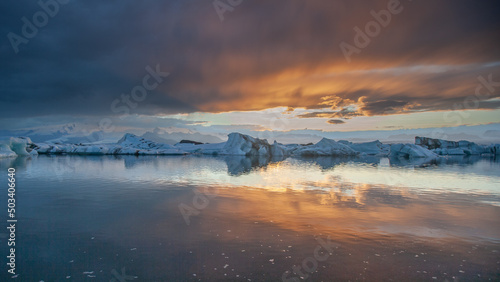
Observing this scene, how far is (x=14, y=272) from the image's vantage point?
213 inches

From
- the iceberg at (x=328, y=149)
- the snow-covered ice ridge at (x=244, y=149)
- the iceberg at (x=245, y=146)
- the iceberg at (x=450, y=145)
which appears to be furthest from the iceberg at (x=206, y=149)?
→ the iceberg at (x=450, y=145)

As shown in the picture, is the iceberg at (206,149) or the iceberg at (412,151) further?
the iceberg at (206,149)

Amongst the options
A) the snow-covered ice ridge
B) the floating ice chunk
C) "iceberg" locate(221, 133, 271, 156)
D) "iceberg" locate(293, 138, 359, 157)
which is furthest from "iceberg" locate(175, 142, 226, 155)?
the floating ice chunk

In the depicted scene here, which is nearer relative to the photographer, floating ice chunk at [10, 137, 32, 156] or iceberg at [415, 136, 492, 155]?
floating ice chunk at [10, 137, 32, 156]

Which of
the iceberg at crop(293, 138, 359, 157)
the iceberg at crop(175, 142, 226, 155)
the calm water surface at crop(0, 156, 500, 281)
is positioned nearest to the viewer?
the calm water surface at crop(0, 156, 500, 281)

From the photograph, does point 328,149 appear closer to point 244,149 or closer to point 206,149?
point 244,149

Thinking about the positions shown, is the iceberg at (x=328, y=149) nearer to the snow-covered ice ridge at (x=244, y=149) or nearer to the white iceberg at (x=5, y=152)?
the snow-covered ice ridge at (x=244, y=149)

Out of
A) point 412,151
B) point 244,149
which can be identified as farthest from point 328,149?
point 244,149

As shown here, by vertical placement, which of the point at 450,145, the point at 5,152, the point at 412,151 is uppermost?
the point at 450,145

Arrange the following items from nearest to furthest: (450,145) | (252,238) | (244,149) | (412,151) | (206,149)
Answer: (252,238) < (412,151) < (244,149) < (206,149) < (450,145)

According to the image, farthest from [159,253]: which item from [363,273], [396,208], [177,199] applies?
[396,208]

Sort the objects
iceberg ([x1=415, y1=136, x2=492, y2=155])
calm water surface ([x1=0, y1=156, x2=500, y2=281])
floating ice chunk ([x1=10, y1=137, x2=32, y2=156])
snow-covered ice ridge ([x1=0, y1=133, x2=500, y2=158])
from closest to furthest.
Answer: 1. calm water surface ([x1=0, y1=156, x2=500, y2=281])
2. floating ice chunk ([x1=10, y1=137, x2=32, y2=156])
3. snow-covered ice ridge ([x1=0, y1=133, x2=500, y2=158])
4. iceberg ([x1=415, y1=136, x2=492, y2=155])

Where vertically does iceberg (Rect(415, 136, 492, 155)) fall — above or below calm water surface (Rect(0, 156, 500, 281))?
above

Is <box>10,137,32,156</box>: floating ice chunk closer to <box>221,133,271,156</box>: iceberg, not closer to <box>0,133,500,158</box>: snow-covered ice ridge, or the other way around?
<box>0,133,500,158</box>: snow-covered ice ridge
